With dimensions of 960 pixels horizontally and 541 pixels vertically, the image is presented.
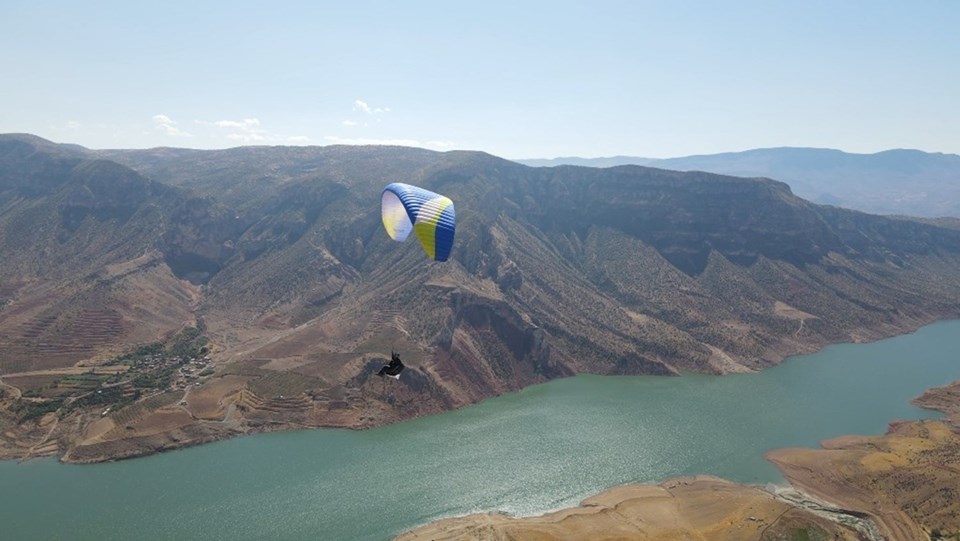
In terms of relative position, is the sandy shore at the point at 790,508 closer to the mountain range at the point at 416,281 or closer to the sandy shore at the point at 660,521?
the sandy shore at the point at 660,521

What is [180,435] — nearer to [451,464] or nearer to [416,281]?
[451,464]

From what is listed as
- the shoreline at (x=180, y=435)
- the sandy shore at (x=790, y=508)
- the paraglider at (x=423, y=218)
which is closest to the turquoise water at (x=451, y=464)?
the shoreline at (x=180, y=435)

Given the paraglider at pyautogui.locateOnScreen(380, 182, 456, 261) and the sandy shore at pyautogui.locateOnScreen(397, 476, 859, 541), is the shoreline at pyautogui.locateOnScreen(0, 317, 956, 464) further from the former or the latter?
the paraglider at pyautogui.locateOnScreen(380, 182, 456, 261)

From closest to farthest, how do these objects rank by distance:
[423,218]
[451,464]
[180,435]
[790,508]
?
[423,218] → [790,508] → [451,464] → [180,435]

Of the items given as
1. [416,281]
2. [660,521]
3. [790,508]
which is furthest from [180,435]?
[790,508]

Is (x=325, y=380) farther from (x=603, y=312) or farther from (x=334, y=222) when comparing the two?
(x=334, y=222)

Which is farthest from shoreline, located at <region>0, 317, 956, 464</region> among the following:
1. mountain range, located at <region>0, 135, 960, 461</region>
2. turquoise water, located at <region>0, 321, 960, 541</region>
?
turquoise water, located at <region>0, 321, 960, 541</region>
